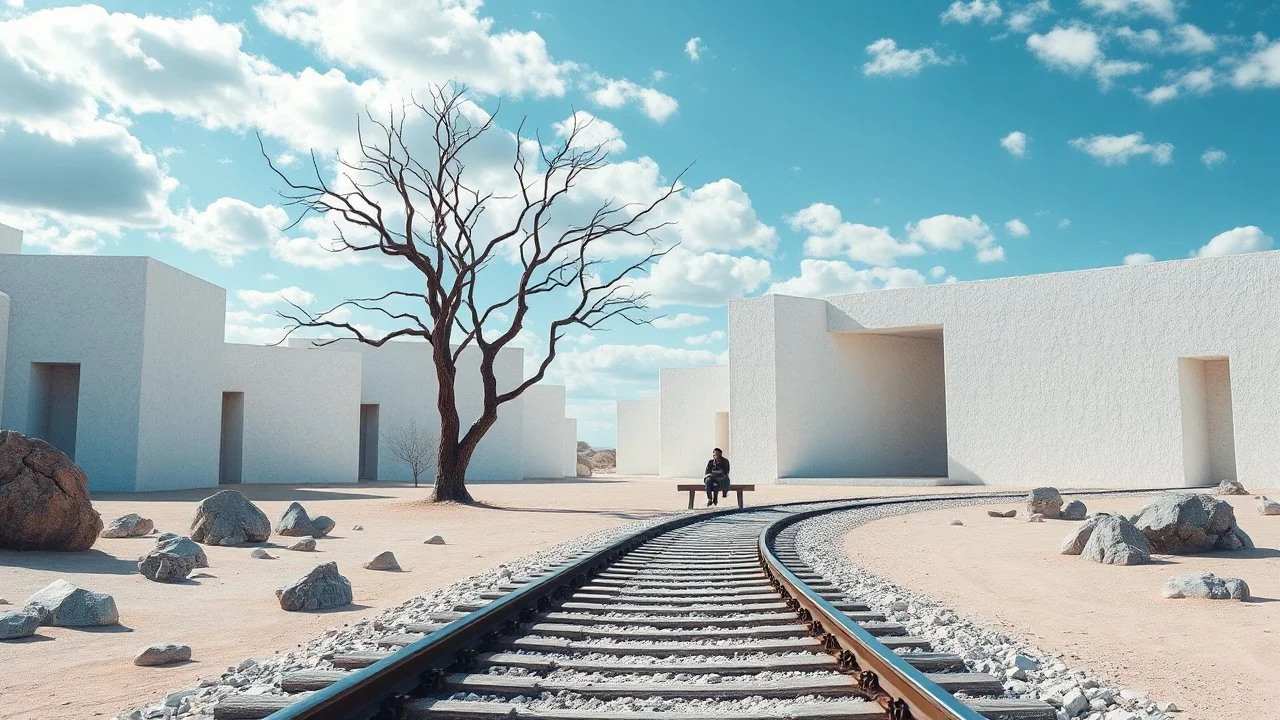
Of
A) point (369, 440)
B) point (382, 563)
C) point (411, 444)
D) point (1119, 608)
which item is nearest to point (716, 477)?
point (382, 563)

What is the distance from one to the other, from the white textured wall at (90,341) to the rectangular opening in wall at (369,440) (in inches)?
526

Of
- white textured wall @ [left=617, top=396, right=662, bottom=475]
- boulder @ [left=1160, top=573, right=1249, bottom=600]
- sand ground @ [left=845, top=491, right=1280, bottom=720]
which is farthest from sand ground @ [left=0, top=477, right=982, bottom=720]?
white textured wall @ [left=617, top=396, right=662, bottom=475]

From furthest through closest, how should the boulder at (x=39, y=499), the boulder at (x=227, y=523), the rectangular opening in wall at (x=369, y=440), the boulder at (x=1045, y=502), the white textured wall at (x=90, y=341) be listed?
the rectangular opening in wall at (x=369, y=440), the white textured wall at (x=90, y=341), the boulder at (x=1045, y=502), the boulder at (x=227, y=523), the boulder at (x=39, y=499)

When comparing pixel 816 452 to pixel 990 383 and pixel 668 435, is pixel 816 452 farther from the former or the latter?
pixel 668 435

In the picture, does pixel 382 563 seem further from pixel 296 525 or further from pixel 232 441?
pixel 232 441

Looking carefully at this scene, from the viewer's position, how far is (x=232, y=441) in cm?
2920

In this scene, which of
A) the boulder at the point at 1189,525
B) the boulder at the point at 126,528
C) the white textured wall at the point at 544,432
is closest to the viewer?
the boulder at the point at 1189,525

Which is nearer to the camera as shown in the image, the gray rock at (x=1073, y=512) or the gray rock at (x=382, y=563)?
the gray rock at (x=382, y=563)

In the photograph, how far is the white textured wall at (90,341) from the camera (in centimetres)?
2116

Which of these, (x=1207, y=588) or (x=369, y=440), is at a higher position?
(x=369, y=440)

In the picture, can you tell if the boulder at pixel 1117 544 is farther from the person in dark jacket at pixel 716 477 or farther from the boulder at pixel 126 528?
the boulder at pixel 126 528

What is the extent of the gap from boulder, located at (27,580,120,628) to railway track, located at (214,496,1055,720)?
2490 millimetres

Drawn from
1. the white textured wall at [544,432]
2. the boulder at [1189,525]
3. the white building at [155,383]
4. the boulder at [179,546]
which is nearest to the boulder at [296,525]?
the boulder at [179,546]

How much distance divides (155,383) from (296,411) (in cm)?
790
